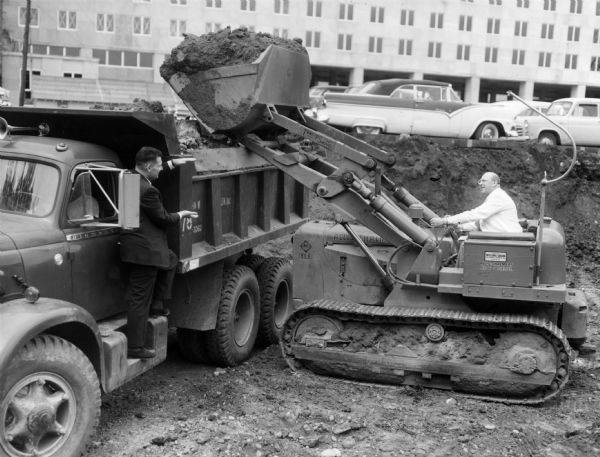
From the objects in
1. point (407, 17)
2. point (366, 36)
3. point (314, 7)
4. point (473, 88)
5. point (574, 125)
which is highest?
point (314, 7)

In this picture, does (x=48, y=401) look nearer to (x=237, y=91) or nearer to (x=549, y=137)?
(x=237, y=91)

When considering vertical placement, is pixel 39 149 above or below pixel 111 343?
above

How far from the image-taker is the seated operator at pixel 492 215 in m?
7.66

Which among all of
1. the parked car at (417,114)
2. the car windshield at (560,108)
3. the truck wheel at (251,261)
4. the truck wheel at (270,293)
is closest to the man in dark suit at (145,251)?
the truck wheel at (251,261)

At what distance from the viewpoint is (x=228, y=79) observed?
324 inches

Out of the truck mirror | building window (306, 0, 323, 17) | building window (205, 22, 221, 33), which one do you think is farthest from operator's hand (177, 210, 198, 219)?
building window (306, 0, 323, 17)

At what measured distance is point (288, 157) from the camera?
816 centimetres

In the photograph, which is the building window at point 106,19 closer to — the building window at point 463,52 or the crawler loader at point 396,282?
the building window at point 463,52

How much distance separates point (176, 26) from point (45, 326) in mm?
58811

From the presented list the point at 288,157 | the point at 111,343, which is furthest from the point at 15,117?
the point at 288,157

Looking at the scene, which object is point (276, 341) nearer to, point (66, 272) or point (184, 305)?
point (184, 305)

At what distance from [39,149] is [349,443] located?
3386 millimetres

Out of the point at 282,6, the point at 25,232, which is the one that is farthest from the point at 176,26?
the point at 25,232

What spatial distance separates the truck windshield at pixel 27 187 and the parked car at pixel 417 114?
13.4 m
